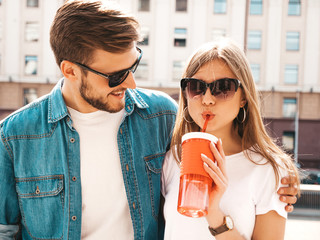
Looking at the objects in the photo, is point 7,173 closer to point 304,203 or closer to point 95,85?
point 95,85

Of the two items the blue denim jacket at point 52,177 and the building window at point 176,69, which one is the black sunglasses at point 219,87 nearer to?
the blue denim jacket at point 52,177

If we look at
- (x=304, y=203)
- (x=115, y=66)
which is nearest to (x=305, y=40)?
(x=304, y=203)

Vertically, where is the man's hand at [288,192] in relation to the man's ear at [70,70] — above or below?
below

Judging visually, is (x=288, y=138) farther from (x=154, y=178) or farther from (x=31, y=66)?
(x=154, y=178)

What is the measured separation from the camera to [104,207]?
5.87 ft

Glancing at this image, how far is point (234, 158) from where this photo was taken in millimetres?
1645

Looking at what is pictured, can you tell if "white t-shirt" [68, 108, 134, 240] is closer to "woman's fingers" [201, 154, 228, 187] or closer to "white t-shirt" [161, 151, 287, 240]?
"white t-shirt" [161, 151, 287, 240]

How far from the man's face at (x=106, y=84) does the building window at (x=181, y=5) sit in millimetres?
18799

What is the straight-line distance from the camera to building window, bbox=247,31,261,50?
→ 19.9m

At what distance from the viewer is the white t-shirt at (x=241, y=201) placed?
1.51m

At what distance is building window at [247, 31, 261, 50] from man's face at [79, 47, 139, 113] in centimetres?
1921

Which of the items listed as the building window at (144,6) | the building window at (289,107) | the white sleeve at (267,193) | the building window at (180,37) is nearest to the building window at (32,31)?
the building window at (144,6)

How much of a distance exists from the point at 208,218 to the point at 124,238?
0.57 meters

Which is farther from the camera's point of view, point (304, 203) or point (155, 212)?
point (304, 203)
